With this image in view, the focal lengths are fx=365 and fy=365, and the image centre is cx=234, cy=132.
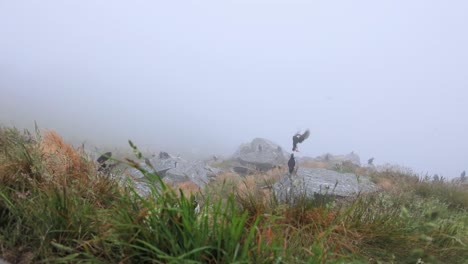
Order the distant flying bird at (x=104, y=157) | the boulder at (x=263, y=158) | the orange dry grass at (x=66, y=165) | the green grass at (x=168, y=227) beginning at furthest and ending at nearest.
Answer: the boulder at (x=263, y=158) < the orange dry grass at (x=66, y=165) < the distant flying bird at (x=104, y=157) < the green grass at (x=168, y=227)

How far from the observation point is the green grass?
2166 mm

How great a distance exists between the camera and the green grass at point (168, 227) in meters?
2.17

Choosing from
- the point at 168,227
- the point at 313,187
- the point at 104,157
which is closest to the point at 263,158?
the point at 313,187

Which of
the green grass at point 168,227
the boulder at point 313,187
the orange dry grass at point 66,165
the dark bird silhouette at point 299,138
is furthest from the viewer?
the dark bird silhouette at point 299,138

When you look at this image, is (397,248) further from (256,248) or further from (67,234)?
(67,234)

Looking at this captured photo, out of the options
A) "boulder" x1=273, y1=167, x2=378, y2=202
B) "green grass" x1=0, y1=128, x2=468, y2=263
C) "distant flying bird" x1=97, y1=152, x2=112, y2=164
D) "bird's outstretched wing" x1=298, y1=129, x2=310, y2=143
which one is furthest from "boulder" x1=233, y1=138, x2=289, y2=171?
"green grass" x1=0, y1=128, x2=468, y2=263

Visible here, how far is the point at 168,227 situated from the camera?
2295mm

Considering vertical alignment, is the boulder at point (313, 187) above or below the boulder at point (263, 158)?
above

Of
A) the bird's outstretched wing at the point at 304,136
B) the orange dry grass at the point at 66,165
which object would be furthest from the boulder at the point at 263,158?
the orange dry grass at the point at 66,165

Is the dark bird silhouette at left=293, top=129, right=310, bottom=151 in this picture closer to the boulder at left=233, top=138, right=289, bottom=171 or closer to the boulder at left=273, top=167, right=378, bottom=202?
the boulder at left=273, top=167, right=378, bottom=202

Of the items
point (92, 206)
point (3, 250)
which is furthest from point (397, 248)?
point (3, 250)

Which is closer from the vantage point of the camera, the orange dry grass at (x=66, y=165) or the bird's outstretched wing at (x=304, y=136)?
the orange dry grass at (x=66, y=165)

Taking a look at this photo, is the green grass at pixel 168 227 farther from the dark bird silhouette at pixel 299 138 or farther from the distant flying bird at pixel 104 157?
the dark bird silhouette at pixel 299 138

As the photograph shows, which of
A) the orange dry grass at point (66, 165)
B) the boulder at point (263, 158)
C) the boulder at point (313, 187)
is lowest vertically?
the boulder at point (263, 158)
